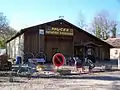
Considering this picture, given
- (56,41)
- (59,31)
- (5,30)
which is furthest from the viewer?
(5,30)

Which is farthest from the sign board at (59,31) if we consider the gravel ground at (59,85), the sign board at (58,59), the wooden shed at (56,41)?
the gravel ground at (59,85)

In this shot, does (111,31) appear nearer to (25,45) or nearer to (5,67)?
(25,45)

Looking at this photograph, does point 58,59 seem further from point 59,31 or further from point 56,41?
point 59,31

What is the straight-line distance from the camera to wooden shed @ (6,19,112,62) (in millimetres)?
39438

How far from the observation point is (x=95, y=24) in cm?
8262

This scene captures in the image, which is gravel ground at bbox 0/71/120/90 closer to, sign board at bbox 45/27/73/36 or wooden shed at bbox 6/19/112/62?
wooden shed at bbox 6/19/112/62

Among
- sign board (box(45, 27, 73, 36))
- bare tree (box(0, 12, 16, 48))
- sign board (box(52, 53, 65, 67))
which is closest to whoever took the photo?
sign board (box(52, 53, 65, 67))

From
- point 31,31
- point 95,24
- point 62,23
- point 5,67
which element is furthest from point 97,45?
point 95,24

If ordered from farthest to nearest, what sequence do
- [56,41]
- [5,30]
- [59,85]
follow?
[5,30], [56,41], [59,85]

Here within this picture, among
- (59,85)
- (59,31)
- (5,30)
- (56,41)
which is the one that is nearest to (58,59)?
(59,85)

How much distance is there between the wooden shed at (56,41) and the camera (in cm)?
3944

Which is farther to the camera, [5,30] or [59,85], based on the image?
[5,30]

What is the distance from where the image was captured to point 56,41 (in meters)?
41.7

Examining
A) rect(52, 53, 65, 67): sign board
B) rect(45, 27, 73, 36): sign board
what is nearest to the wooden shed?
rect(45, 27, 73, 36): sign board
